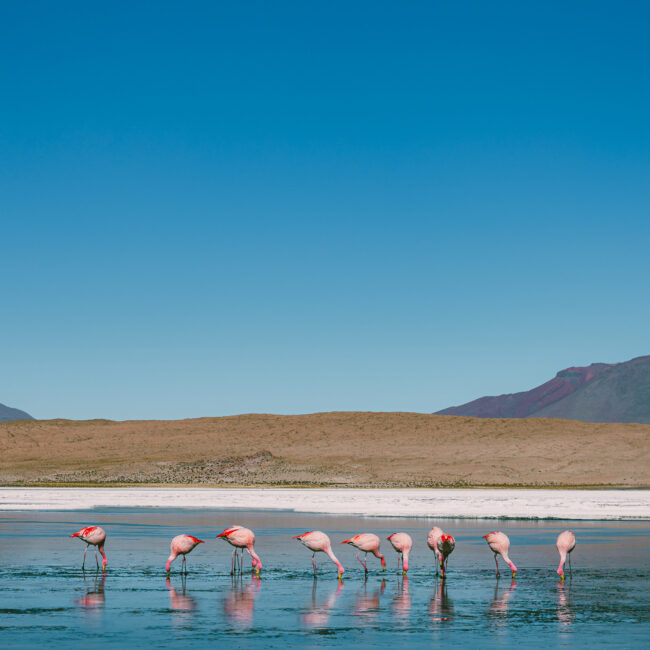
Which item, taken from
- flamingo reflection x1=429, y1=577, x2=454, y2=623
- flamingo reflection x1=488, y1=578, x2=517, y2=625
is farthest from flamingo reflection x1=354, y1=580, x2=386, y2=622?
flamingo reflection x1=488, y1=578, x2=517, y2=625

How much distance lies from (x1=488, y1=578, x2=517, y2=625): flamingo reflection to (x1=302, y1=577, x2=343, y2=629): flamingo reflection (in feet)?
7.37

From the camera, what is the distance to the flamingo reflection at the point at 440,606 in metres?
13.5

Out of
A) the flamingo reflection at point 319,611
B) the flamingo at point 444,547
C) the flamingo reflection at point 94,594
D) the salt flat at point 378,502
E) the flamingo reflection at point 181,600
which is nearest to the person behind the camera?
the flamingo reflection at point 319,611

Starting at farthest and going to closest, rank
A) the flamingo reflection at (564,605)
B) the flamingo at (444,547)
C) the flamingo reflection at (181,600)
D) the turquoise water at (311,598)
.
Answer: the flamingo at (444,547) → the flamingo reflection at (181,600) → the flamingo reflection at (564,605) → the turquoise water at (311,598)

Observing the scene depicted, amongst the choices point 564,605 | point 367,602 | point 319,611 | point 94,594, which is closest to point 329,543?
Answer: point 367,602

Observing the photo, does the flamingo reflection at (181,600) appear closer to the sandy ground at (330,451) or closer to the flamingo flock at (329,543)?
the flamingo flock at (329,543)

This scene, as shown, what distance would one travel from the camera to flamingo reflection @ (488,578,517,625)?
44.1ft

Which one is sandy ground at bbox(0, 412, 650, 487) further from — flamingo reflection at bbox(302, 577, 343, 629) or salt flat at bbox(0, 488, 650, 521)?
flamingo reflection at bbox(302, 577, 343, 629)

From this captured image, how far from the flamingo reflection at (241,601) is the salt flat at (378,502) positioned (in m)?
18.1

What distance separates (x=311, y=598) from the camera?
599 inches

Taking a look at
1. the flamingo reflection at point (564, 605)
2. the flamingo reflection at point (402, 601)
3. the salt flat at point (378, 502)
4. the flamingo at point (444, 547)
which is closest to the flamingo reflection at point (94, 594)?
the flamingo reflection at point (402, 601)

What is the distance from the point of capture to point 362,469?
76.4 metres

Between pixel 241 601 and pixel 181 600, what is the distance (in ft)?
2.92

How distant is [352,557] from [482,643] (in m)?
10.3
